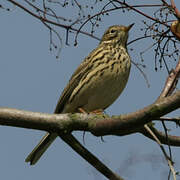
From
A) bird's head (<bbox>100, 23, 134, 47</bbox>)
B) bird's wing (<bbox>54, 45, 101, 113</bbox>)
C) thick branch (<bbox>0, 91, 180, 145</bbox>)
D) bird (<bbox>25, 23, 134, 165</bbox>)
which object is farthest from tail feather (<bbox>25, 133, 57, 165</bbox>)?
bird's head (<bbox>100, 23, 134, 47</bbox>)

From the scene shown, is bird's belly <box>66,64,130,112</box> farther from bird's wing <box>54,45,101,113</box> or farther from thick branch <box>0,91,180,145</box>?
thick branch <box>0,91,180,145</box>

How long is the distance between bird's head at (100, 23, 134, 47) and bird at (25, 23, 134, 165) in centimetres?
43

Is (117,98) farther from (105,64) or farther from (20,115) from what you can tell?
(20,115)

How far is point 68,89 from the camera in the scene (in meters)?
6.38

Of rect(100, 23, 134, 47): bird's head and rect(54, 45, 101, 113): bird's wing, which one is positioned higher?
rect(100, 23, 134, 47): bird's head

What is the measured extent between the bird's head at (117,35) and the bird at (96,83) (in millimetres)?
428

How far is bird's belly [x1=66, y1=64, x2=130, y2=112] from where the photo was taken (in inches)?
234

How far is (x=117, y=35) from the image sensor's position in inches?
285

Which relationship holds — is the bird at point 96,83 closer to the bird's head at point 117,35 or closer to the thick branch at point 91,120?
the bird's head at point 117,35

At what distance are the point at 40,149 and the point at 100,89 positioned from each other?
1260 millimetres

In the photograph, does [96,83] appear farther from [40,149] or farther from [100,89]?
[40,149]

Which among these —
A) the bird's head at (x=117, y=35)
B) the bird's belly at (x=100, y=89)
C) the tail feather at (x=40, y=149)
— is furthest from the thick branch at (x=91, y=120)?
the bird's head at (x=117, y=35)

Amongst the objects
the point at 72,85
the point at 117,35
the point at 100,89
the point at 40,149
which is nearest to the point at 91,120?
the point at 40,149

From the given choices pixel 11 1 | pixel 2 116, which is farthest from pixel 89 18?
pixel 2 116
